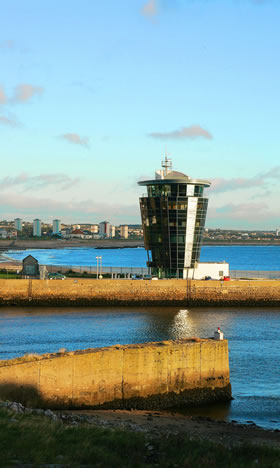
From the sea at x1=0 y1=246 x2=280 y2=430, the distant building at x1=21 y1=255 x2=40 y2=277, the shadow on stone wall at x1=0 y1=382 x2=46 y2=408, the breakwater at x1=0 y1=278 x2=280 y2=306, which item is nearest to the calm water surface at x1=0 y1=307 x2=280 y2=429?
the sea at x1=0 y1=246 x2=280 y2=430

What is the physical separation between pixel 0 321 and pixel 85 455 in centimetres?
4202

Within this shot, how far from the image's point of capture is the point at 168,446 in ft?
65.3

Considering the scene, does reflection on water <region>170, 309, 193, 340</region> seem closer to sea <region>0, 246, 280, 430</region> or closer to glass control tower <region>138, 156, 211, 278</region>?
sea <region>0, 246, 280, 430</region>

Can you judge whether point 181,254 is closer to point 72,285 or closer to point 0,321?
point 72,285

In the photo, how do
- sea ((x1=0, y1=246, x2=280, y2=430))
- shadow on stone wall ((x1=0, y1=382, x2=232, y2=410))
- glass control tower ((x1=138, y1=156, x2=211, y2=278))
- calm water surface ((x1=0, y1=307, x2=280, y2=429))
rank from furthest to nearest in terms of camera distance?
glass control tower ((x1=138, y1=156, x2=211, y2=278)), calm water surface ((x1=0, y1=307, x2=280, y2=429)), sea ((x1=0, y1=246, x2=280, y2=430)), shadow on stone wall ((x1=0, y1=382, x2=232, y2=410))

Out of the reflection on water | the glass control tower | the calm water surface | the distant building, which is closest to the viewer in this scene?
the calm water surface

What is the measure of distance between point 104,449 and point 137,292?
54084 millimetres

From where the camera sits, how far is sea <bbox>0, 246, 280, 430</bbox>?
3028 cm

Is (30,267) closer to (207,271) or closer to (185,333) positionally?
(207,271)

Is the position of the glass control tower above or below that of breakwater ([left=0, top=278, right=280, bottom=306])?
above

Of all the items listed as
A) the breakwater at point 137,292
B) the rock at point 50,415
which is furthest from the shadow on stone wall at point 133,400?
the breakwater at point 137,292

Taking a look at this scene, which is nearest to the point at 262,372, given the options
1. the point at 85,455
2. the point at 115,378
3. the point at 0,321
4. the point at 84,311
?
the point at 115,378

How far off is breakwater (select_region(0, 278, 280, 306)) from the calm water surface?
2341 mm

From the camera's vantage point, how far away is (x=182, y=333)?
50594 millimetres
